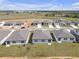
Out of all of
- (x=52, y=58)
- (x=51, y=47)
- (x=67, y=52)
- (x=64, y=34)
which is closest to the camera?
(x=52, y=58)

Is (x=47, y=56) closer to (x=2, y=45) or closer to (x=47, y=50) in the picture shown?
(x=47, y=50)

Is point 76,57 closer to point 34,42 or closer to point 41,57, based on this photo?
point 41,57

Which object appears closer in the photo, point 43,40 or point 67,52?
point 67,52

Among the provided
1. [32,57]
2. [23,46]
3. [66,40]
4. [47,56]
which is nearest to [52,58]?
[47,56]

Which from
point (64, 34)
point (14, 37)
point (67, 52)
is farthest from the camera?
point (64, 34)

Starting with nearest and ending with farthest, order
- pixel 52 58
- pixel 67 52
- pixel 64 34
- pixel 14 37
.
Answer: pixel 52 58 → pixel 67 52 → pixel 14 37 → pixel 64 34

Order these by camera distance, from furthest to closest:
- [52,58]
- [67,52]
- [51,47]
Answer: [51,47] < [67,52] < [52,58]

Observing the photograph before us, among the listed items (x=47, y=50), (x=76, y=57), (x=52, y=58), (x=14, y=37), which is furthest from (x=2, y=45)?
(x=76, y=57)

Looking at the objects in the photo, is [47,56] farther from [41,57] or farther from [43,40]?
[43,40]

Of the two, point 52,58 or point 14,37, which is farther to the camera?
point 14,37
